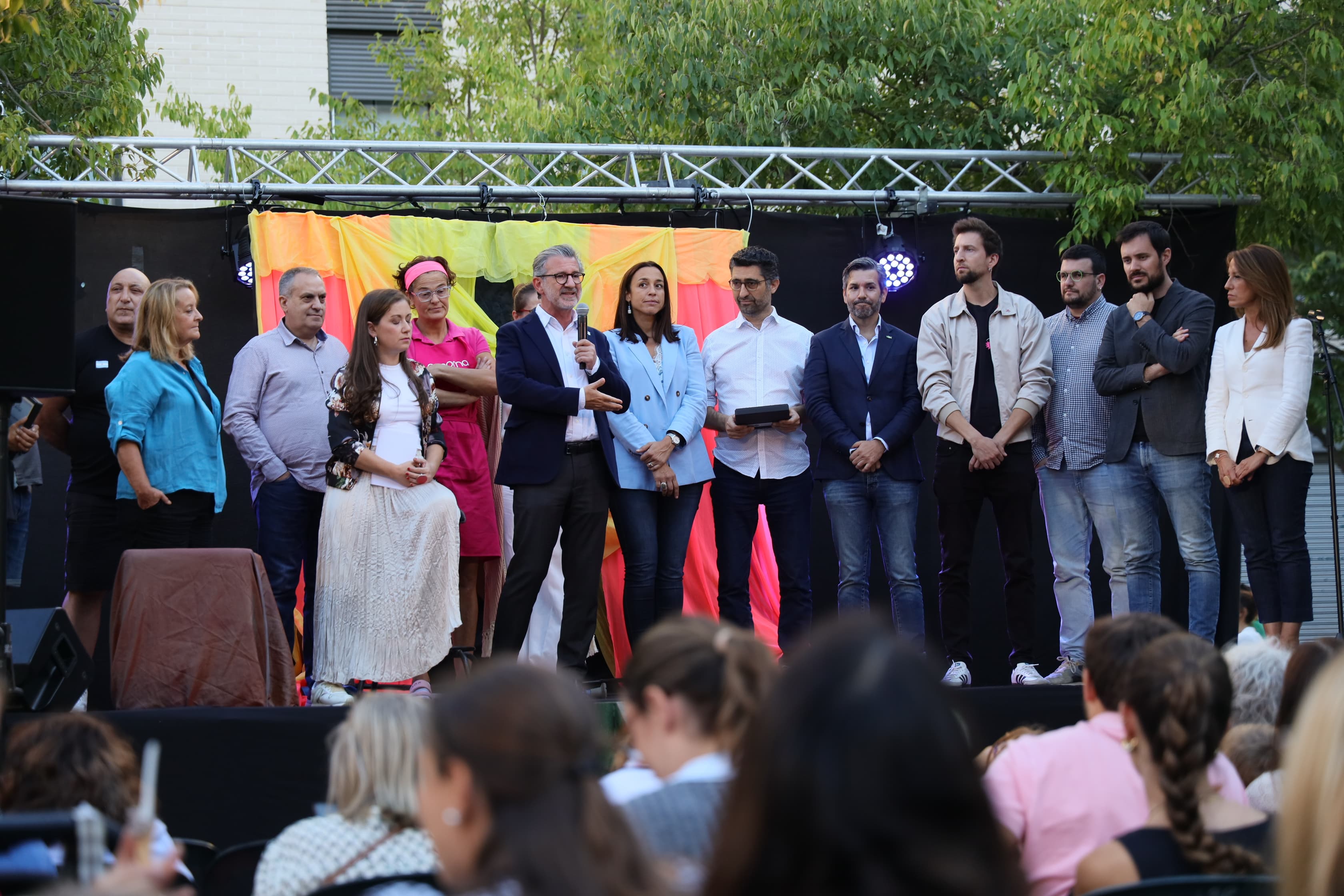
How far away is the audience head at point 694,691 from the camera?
196 centimetres

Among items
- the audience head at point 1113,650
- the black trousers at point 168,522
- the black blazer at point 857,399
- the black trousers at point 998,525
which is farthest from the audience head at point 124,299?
the audience head at point 1113,650

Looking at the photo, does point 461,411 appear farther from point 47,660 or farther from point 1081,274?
point 1081,274

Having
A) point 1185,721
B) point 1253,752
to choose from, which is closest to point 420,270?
point 1253,752

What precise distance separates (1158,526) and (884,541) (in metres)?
1.12

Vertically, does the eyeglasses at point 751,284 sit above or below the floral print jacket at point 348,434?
above

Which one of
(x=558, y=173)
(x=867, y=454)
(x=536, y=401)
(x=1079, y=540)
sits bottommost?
(x=1079, y=540)

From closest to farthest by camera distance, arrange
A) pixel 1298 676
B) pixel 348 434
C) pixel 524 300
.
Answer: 1. pixel 1298 676
2. pixel 348 434
3. pixel 524 300

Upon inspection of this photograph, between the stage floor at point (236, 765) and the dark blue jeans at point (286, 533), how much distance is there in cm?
120

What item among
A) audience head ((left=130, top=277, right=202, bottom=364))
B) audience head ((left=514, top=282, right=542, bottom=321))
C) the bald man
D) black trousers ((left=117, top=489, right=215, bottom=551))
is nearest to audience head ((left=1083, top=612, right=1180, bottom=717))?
black trousers ((left=117, top=489, right=215, bottom=551))

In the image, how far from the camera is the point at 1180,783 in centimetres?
205

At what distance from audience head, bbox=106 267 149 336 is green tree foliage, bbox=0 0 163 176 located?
1.62m

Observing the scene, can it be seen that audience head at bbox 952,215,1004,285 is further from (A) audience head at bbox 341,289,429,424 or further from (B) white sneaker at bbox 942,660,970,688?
(A) audience head at bbox 341,289,429,424

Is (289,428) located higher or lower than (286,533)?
higher

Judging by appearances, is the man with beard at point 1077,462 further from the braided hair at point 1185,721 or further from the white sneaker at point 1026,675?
the braided hair at point 1185,721
